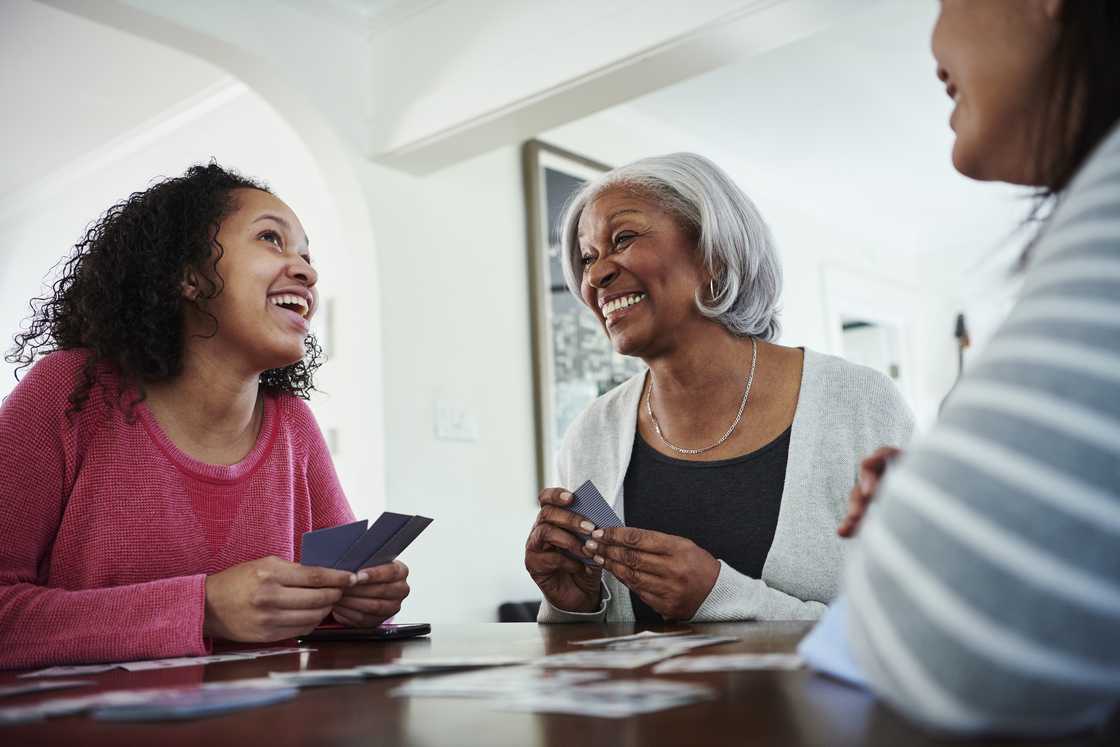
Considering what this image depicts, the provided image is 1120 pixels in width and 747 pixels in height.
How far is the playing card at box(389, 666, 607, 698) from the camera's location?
67 centimetres

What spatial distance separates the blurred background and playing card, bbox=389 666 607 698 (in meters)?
2.42

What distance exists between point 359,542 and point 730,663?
27.4 inches

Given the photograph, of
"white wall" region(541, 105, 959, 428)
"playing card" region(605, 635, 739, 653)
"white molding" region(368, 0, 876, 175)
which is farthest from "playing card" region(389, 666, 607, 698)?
"white wall" region(541, 105, 959, 428)

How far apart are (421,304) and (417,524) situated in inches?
89.6

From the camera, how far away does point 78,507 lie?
1391 mm

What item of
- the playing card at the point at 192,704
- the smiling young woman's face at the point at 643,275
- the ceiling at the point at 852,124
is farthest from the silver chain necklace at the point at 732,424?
the ceiling at the point at 852,124

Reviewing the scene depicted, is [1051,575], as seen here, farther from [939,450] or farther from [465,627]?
[465,627]

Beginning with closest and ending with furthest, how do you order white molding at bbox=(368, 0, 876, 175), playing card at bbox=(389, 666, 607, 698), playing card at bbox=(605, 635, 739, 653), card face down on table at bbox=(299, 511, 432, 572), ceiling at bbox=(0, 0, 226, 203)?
1. playing card at bbox=(389, 666, 607, 698)
2. playing card at bbox=(605, 635, 739, 653)
3. card face down on table at bbox=(299, 511, 432, 572)
4. white molding at bbox=(368, 0, 876, 175)
5. ceiling at bbox=(0, 0, 226, 203)

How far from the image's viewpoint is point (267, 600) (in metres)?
1.20

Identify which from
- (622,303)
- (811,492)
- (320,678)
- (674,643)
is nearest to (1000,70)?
(674,643)

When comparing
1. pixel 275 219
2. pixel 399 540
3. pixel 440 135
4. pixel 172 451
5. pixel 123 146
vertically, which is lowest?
pixel 399 540

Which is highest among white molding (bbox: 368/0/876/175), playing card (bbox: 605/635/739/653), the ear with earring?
white molding (bbox: 368/0/876/175)

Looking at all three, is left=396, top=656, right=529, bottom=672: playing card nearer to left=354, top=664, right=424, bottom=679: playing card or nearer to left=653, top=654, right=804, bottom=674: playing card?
left=354, top=664, right=424, bottom=679: playing card

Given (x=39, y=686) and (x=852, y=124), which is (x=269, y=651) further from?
(x=852, y=124)
